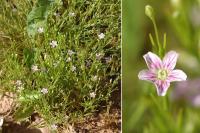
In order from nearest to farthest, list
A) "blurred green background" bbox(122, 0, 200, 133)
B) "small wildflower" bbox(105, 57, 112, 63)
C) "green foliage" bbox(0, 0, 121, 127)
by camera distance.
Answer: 1. "blurred green background" bbox(122, 0, 200, 133)
2. "green foliage" bbox(0, 0, 121, 127)
3. "small wildflower" bbox(105, 57, 112, 63)

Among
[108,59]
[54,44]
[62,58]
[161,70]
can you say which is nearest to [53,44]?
[54,44]

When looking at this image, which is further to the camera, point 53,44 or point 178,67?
point 53,44

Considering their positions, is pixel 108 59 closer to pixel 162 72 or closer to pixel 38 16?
pixel 38 16

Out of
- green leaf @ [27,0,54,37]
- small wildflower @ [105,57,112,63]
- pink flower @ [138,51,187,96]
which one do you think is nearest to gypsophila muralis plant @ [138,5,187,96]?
pink flower @ [138,51,187,96]

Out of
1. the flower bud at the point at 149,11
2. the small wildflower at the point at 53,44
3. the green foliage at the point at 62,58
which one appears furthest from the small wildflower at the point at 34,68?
the flower bud at the point at 149,11

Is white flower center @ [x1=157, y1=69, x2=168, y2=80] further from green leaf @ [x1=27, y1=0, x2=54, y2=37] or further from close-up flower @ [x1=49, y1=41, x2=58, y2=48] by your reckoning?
green leaf @ [x1=27, y1=0, x2=54, y2=37]

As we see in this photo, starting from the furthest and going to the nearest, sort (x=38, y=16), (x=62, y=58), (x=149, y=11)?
(x=38, y=16) < (x=62, y=58) < (x=149, y=11)
